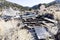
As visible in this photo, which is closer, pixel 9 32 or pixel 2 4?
pixel 9 32

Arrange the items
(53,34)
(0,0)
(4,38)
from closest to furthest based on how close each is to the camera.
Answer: (4,38) < (53,34) < (0,0)

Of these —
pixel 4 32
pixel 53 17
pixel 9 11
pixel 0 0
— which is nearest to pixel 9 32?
pixel 4 32

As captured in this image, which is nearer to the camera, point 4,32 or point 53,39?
point 4,32

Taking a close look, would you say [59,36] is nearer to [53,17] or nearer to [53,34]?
[53,34]

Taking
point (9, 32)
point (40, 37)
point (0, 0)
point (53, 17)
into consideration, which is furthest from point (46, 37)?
point (0, 0)

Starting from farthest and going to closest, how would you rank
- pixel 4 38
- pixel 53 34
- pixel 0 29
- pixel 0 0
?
pixel 0 0
pixel 53 34
pixel 0 29
pixel 4 38

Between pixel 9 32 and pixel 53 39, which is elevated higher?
pixel 9 32

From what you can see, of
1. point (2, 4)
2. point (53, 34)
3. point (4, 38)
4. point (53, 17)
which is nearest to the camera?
point (4, 38)

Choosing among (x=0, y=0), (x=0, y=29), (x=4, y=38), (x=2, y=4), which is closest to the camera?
(x=4, y=38)

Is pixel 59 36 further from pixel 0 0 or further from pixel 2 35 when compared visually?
pixel 0 0
